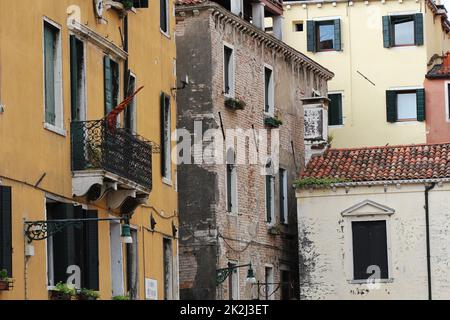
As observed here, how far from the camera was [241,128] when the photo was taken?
38.7 metres

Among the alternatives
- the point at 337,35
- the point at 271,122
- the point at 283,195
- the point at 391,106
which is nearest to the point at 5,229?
the point at 271,122

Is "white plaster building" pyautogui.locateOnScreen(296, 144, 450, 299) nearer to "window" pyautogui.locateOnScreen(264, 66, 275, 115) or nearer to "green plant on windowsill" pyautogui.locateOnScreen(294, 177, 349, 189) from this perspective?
"green plant on windowsill" pyautogui.locateOnScreen(294, 177, 349, 189)

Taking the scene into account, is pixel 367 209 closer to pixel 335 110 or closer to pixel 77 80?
pixel 335 110

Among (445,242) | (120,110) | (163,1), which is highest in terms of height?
(163,1)

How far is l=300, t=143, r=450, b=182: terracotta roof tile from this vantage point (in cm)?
3988

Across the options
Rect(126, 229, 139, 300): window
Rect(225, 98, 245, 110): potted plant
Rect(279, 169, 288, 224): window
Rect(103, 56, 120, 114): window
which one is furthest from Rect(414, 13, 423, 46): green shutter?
Rect(103, 56, 120, 114): window

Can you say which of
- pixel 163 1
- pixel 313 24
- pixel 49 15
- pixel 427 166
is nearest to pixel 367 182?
pixel 427 166

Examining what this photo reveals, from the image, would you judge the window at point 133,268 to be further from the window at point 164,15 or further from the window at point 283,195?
the window at point 283,195

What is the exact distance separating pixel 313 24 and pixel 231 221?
1602cm

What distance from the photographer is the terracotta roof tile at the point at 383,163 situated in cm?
3988

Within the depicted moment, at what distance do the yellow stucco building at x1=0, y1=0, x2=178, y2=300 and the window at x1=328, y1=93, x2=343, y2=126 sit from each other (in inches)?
785

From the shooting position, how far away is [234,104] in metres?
37.8

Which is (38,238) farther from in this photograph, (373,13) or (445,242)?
(373,13)

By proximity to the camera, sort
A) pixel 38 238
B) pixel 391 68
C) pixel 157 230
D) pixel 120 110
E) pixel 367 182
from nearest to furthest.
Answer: pixel 38 238 < pixel 120 110 < pixel 157 230 < pixel 367 182 < pixel 391 68
